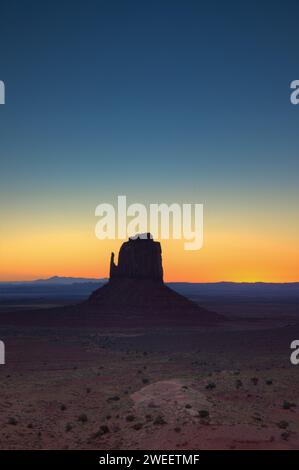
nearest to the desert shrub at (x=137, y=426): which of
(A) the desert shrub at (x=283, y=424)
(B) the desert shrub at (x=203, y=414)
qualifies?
(B) the desert shrub at (x=203, y=414)

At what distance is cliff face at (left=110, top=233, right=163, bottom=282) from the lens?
4102 inches

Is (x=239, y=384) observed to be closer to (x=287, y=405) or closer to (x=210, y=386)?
(x=210, y=386)

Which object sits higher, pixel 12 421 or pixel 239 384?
pixel 12 421

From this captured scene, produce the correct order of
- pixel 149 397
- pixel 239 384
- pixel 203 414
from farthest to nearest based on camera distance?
pixel 239 384, pixel 149 397, pixel 203 414

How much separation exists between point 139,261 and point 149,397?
267 ft

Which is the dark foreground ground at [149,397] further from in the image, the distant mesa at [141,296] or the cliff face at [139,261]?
the cliff face at [139,261]

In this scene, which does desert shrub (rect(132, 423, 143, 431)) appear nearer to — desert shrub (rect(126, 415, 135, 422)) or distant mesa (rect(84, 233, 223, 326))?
desert shrub (rect(126, 415, 135, 422))

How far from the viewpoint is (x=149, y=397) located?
23219mm

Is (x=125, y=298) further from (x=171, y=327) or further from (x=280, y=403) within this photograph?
(x=280, y=403)

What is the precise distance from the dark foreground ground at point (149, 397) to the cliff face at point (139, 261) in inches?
1931

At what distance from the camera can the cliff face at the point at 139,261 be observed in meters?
104

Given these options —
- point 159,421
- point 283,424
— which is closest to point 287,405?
point 283,424
